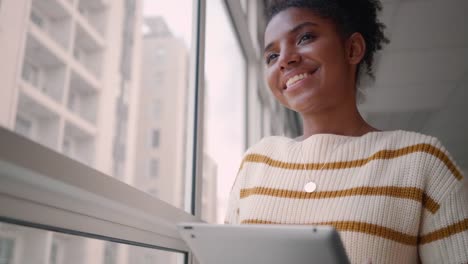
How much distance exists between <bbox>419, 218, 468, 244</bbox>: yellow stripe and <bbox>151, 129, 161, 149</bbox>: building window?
1.19 meters

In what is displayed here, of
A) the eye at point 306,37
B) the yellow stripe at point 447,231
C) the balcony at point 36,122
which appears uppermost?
the eye at point 306,37

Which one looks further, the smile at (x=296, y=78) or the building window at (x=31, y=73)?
the smile at (x=296, y=78)

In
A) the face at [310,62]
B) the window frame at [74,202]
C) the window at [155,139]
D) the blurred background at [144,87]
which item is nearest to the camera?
the window frame at [74,202]

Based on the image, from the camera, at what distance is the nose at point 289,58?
87cm

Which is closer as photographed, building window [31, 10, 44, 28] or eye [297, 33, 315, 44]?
building window [31, 10, 44, 28]

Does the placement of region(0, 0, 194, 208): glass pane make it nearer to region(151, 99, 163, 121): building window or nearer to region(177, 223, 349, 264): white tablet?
region(151, 99, 163, 121): building window

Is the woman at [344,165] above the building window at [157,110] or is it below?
below

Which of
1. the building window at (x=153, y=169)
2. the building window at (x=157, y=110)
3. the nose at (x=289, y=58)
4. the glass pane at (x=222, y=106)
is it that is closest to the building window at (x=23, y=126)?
the nose at (x=289, y=58)

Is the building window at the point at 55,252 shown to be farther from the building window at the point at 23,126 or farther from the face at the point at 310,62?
the face at the point at 310,62

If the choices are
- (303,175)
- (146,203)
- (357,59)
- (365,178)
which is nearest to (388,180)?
(365,178)

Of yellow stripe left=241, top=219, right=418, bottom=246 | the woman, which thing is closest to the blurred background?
the woman

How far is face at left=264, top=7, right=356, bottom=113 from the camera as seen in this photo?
86 cm

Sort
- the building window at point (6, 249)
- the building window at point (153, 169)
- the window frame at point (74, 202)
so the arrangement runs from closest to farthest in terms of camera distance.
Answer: the window frame at point (74, 202) → the building window at point (6, 249) → the building window at point (153, 169)

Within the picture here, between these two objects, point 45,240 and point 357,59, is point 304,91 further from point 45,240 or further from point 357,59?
point 45,240
